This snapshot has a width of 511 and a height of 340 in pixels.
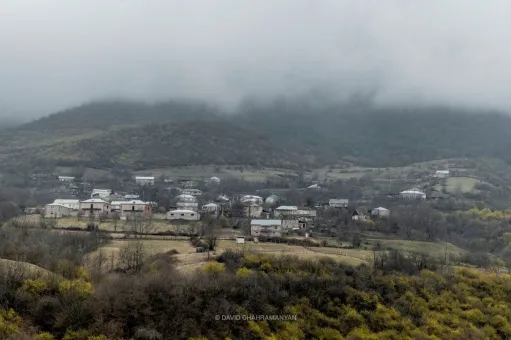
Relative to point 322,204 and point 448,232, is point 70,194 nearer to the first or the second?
point 322,204

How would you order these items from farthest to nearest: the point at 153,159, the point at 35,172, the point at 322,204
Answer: the point at 153,159, the point at 35,172, the point at 322,204

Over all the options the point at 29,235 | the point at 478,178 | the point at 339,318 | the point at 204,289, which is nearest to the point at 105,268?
the point at 204,289

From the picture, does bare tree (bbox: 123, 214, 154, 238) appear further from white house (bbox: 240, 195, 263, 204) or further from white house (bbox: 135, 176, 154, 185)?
white house (bbox: 135, 176, 154, 185)

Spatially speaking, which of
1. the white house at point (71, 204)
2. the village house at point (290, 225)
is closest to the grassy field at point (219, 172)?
the white house at point (71, 204)

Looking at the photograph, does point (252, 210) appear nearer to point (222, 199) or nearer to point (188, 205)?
point (188, 205)

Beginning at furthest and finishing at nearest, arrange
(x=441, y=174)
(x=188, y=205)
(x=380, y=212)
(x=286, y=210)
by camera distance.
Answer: (x=441, y=174) < (x=286, y=210) < (x=380, y=212) < (x=188, y=205)

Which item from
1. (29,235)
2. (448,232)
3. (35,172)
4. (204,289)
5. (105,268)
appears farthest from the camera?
(35,172)

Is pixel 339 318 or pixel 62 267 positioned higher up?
pixel 62 267

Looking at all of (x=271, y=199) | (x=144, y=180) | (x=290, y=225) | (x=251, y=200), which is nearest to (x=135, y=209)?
(x=290, y=225)
